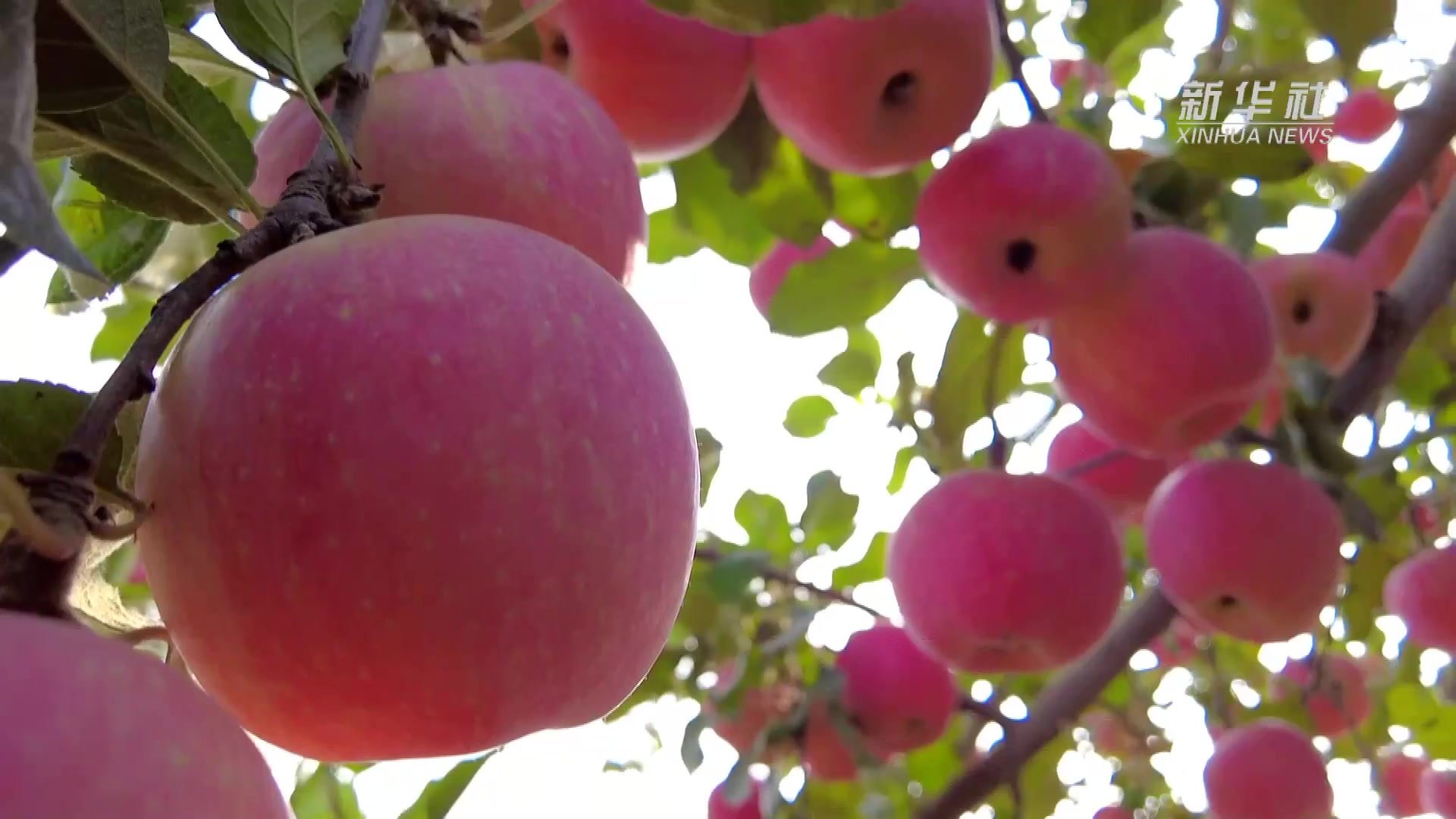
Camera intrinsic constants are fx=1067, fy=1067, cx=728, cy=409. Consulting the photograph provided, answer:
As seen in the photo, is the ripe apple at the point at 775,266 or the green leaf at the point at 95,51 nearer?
the green leaf at the point at 95,51

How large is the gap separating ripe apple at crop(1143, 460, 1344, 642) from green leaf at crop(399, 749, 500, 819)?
2.30 feet

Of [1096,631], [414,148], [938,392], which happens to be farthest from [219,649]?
[938,392]

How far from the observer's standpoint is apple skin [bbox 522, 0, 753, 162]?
30.3 inches

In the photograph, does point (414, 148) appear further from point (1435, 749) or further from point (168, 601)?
point (1435, 749)

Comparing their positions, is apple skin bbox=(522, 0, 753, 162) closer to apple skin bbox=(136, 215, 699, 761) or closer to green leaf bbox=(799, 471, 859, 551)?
apple skin bbox=(136, 215, 699, 761)

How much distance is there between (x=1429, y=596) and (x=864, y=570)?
769 millimetres

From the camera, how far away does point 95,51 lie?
401 mm

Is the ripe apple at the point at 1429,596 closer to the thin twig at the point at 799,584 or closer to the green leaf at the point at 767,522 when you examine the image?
the thin twig at the point at 799,584

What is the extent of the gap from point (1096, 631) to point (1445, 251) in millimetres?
579

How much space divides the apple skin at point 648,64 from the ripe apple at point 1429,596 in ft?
3.67

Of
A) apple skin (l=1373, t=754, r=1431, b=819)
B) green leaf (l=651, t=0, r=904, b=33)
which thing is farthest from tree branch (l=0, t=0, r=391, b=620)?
apple skin (l=1373, t=754, r=1431, b=819)

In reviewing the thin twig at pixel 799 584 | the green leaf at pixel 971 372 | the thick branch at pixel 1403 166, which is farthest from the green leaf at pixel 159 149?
the thick branch at pixel 1403 166

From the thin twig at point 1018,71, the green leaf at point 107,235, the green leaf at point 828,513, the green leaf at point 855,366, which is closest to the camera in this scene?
the green leaf at point 107,235

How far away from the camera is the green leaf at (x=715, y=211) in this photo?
106cm
